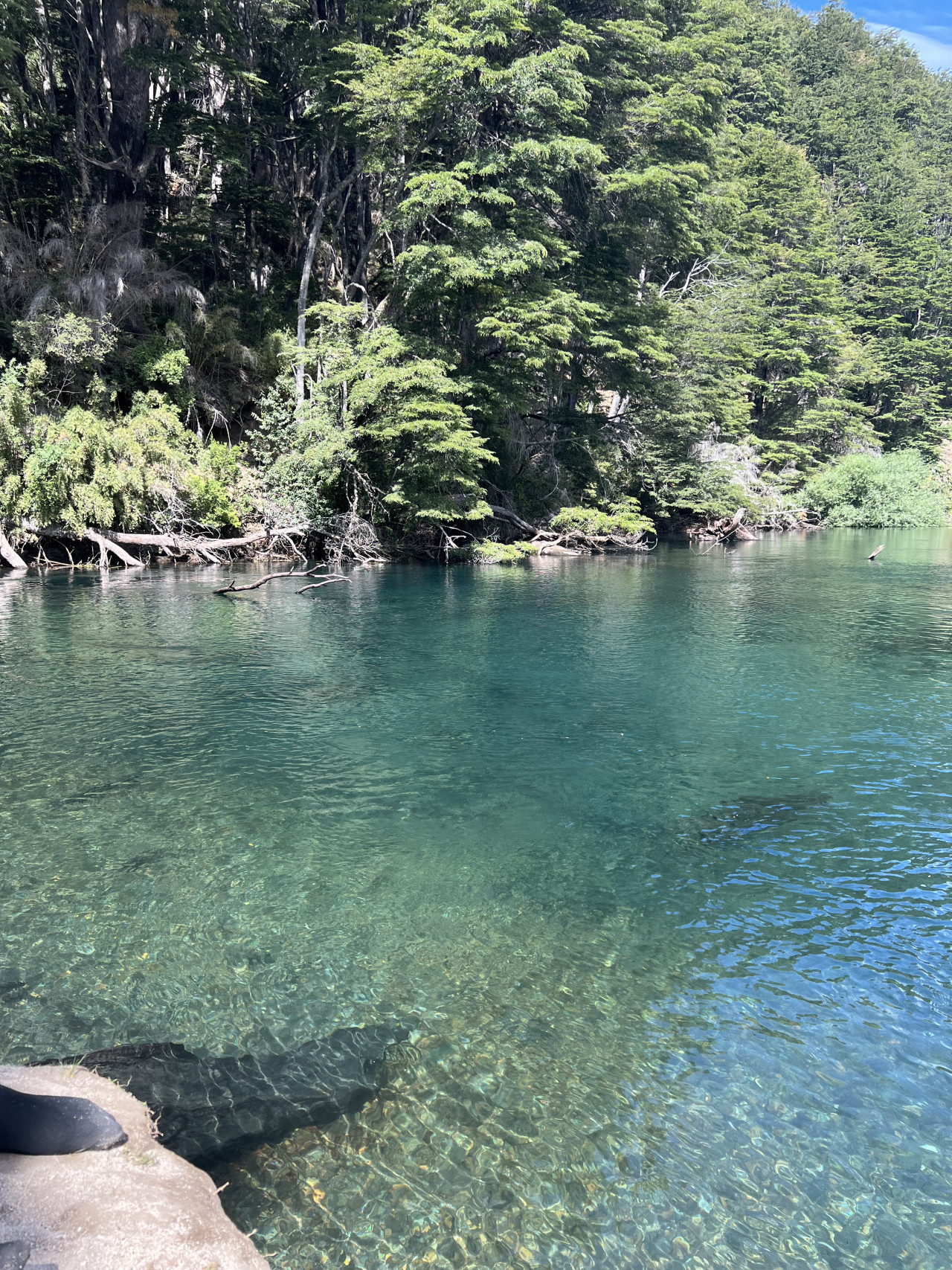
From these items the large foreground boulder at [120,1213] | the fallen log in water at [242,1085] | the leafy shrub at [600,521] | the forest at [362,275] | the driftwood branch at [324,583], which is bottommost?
the fallen log in water at [242,1085]

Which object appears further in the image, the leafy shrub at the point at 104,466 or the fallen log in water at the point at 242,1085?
the leafy shrub at the point at 104,466

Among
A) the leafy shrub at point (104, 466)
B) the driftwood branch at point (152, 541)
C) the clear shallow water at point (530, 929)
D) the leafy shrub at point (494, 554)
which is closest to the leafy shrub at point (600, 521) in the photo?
the leafy shrub at point (494, 554)

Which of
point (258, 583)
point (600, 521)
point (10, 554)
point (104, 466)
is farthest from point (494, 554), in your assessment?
point (10, 554)

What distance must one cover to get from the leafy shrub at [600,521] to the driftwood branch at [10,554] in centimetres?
1883

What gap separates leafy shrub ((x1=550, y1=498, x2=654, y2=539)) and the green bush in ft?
74.1

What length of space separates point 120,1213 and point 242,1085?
1277 mm

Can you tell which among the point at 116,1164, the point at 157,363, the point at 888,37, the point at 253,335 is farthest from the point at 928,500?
the point at 888,37

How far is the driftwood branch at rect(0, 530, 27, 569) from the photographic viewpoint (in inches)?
969

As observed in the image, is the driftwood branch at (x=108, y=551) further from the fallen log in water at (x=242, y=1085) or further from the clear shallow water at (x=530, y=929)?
the fallen log in water at (x=242, y=1085)

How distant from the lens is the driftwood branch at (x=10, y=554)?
24.6 metres

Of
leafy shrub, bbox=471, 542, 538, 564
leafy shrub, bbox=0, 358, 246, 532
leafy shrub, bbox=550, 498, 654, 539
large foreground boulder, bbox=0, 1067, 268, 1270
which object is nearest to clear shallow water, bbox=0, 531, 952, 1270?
large foreground boulder, bbox=0, 1067, 268, 1270

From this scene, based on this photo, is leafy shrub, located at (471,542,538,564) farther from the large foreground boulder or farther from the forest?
the large foreground boulder

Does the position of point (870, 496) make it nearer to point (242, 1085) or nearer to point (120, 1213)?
point (242, 1085)

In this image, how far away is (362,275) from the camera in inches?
1346
